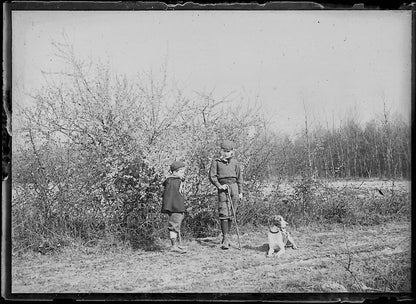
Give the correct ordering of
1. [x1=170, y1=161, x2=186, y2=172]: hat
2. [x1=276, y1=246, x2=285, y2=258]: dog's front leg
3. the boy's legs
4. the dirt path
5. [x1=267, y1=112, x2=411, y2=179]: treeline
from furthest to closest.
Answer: [x1=267, y1=112, x2=411, y2=179]: treeline, [x1=170, y1=161, x2=186, y2=172]: hat, the boy's legs, [x1=276, y1=246, x2=285, y2=258]: dog's front leg, the dirt path

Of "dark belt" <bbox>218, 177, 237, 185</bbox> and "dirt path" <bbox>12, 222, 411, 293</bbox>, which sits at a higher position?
"dark belt" <bbox>218, 177, 237, 185</bbox>

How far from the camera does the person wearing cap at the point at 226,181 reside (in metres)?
7.99

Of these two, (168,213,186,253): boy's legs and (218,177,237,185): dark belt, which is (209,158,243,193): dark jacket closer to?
(218,177,237,185): dark belt

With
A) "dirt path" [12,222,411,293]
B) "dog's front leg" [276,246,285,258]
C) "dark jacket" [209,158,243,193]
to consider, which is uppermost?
"dark jacket" [209,158,243,193]

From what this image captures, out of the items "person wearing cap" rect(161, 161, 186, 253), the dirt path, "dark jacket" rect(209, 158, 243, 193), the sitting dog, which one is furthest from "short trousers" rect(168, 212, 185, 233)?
the sitting dog

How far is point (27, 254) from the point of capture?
7.93 meters

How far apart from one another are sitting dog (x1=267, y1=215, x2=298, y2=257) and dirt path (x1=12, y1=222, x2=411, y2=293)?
101mm

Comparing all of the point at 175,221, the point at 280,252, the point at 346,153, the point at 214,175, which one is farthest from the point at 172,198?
the point at 346,153

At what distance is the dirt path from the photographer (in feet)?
24.8

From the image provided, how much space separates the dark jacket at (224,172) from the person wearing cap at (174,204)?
1.58 feet

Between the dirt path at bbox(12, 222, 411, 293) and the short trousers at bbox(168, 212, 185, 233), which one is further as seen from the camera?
the short trousers at bbox(168, 212, 185, 233)

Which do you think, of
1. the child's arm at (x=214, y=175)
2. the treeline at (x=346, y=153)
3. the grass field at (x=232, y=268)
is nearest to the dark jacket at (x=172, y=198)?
the child's arm at (x=214, y=175)

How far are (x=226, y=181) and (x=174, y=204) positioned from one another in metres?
0.83

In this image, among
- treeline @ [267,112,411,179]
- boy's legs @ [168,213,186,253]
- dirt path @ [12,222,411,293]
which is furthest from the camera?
treeline @ [267,112,411,179]
